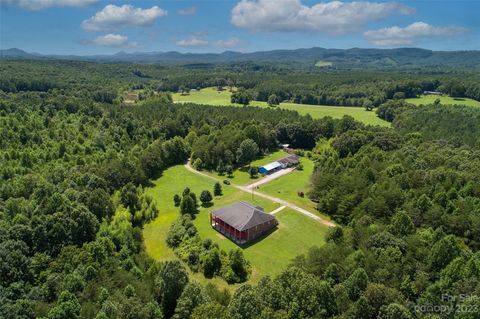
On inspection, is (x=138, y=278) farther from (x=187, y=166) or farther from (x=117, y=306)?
(x=187, y=166)

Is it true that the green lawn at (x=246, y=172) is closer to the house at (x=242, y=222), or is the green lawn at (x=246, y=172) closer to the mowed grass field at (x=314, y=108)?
the house at (x=242, y=222)

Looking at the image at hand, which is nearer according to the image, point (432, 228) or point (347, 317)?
point (347, 317)

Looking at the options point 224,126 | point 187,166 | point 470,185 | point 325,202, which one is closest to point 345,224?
point 325,202

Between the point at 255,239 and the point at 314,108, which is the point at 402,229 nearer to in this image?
the point at 255,239

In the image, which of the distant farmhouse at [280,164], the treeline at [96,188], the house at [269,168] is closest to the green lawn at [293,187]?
the distant farmhouse at [280,164]

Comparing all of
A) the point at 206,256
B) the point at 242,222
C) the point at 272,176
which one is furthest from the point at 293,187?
the point at 206,256
